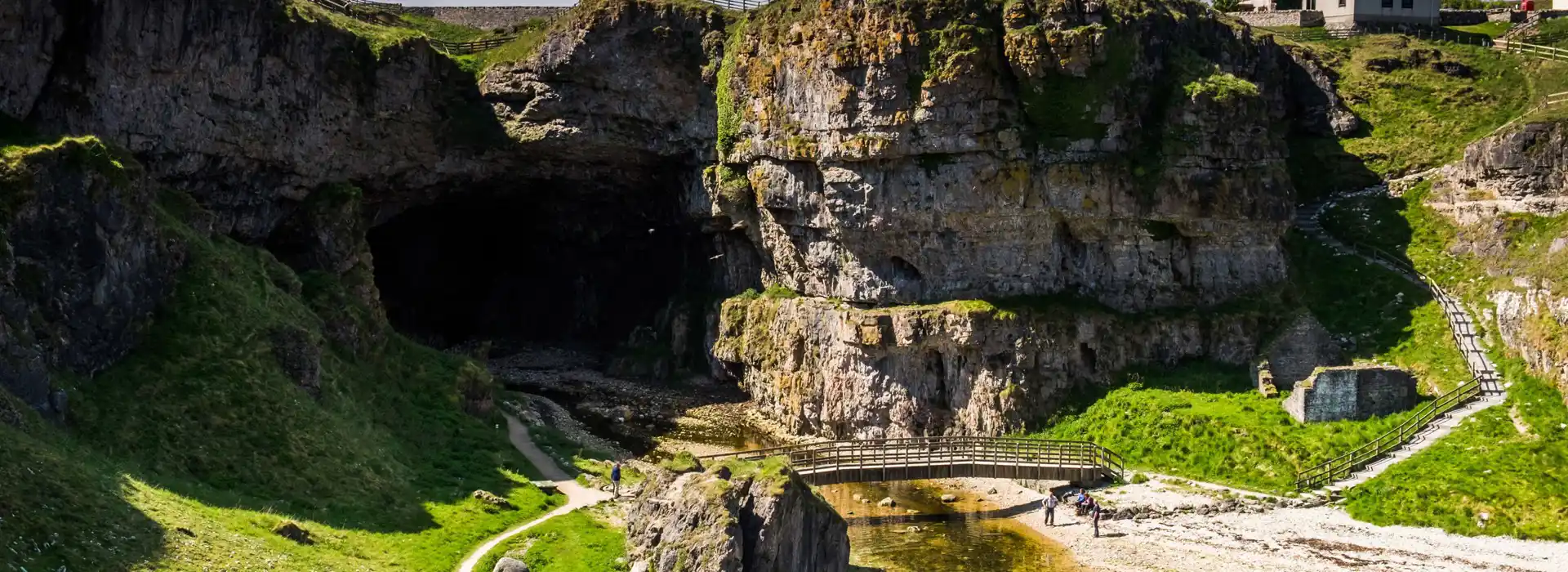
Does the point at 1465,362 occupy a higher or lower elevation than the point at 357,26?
lower

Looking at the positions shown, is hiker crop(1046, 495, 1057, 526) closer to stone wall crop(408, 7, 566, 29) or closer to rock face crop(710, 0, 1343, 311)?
rock face crop(710, 0, 1343, 311)

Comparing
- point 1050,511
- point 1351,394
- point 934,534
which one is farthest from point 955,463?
point 1351,394

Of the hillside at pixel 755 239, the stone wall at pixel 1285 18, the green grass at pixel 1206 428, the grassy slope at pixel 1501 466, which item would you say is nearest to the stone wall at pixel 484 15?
the hillside at pixel 755 239

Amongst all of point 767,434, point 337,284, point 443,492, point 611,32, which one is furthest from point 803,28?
point 443,492

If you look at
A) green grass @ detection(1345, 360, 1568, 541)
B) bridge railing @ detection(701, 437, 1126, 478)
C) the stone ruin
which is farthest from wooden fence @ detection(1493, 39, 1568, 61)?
bridge railing @ detection(701, 437, 1126, 478)

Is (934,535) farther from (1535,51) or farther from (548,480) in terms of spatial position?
(1535,51)
